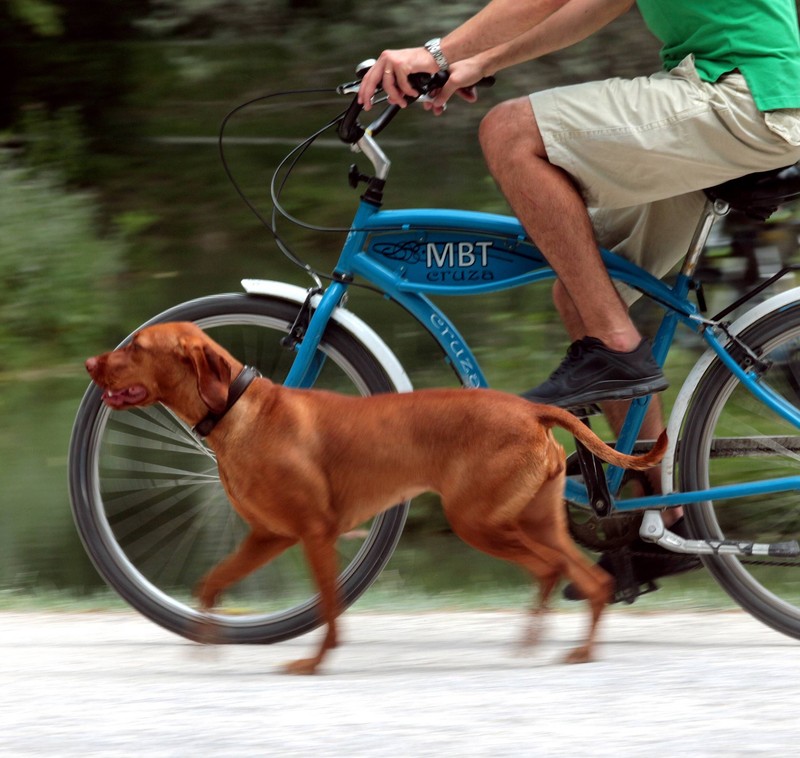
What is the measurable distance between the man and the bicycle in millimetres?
140

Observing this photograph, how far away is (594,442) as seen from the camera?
3.29 m

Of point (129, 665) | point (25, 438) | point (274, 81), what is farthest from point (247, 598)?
point (274, 81)

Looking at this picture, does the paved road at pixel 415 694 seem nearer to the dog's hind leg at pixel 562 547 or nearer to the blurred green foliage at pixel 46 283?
the dog's hind leg at pixel 562 547

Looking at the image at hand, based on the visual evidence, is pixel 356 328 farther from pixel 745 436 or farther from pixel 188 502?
pixel 745 436

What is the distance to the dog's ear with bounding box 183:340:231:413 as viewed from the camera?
3246 mm

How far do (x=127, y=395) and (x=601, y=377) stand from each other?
125cm

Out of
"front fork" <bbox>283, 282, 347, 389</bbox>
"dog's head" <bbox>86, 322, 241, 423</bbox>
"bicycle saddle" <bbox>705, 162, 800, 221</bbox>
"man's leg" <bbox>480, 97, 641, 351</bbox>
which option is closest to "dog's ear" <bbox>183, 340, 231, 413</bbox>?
"dog's head" <bbox>86, 322, 241, 423</bbox>

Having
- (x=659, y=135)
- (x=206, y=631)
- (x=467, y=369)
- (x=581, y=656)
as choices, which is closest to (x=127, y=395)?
(x=206, y=631)

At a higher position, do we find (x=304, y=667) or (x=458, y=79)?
(x=458, y=79)

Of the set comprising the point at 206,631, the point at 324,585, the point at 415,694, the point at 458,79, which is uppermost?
the point at 458,79

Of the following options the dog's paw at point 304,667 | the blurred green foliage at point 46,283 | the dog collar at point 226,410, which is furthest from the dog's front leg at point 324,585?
the blurred green foliage at point 46,283

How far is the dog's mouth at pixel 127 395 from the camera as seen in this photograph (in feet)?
10.8

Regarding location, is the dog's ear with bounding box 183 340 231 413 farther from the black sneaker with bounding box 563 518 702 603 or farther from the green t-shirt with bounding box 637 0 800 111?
the green t-shirt with bounding box 637 0 800 111

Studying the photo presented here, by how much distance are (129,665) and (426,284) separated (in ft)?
4.41
